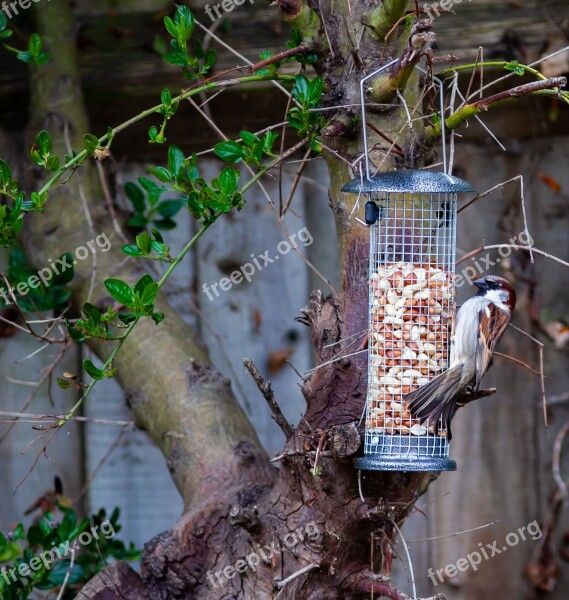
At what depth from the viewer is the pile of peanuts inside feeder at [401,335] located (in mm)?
1839

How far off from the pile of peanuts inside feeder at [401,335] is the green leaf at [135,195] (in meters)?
0.88

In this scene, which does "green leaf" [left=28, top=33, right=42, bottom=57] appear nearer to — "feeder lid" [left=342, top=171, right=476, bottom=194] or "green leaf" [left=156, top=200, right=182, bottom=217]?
"green leaf" [left=156, top=200, right=182, bottom=217]

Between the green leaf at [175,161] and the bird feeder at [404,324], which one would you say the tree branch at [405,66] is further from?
the green leaf at [175,161]

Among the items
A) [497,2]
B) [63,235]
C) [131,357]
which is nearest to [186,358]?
[131,357]

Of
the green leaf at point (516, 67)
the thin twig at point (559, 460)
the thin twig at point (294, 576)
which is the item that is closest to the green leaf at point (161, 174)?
the green leaf at point (516, 67)

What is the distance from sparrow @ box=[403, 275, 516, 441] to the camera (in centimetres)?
178

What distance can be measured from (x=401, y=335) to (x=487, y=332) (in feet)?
0.64

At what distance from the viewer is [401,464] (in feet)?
5.41

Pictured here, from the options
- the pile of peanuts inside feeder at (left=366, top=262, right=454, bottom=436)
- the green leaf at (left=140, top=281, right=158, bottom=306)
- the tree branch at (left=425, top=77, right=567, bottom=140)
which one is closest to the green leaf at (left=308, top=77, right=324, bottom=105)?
the tree branch at (left=425, top=77, right=567, bottom=140)

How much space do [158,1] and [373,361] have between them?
1342 millimetres

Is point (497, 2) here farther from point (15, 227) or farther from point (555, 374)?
point (15, 227)

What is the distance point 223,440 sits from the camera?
2.13 meters

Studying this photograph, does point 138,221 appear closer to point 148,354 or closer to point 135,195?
point 135,195

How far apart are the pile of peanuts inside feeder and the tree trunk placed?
4 cm
